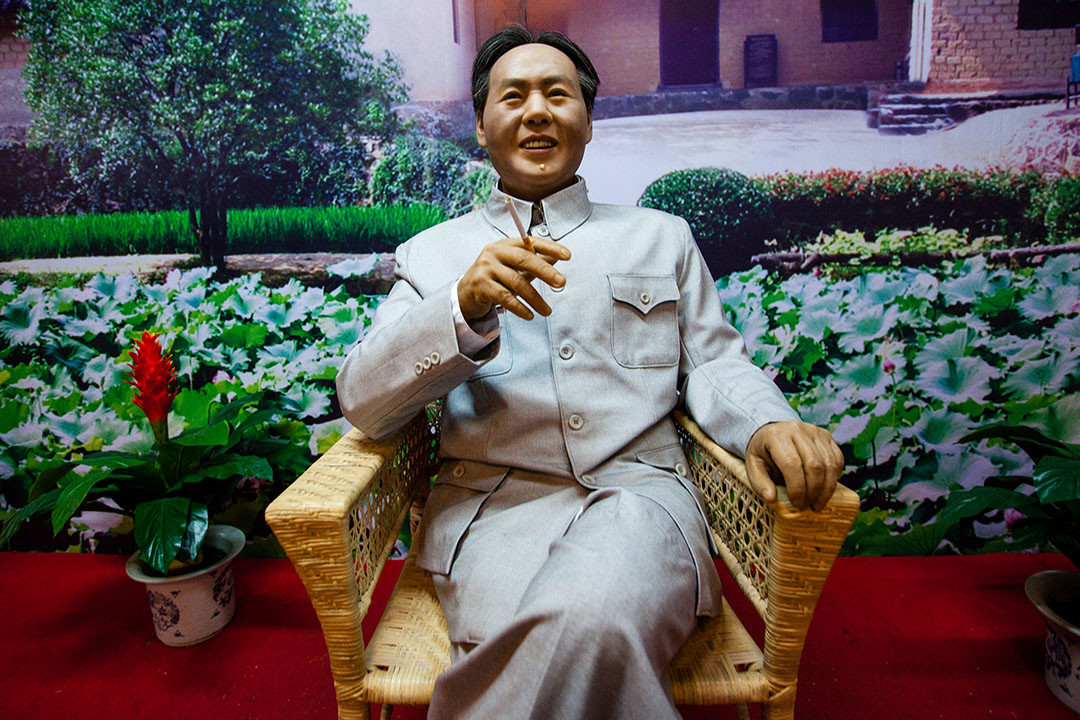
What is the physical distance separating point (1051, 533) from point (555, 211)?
56.0 inches

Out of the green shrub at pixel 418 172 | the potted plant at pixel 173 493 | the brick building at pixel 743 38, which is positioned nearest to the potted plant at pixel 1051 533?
the brick building at pixel 743 38

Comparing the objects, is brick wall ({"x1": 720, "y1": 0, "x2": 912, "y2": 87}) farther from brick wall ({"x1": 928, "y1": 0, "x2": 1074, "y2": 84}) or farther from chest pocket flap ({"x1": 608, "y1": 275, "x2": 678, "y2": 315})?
chest pocket flap ({"x1": 608, "y1": 275, "x2": 678, "y2": 315})

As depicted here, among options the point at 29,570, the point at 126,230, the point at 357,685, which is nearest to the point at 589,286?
the point at 357,685

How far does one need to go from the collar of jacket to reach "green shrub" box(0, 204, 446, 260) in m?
0.68

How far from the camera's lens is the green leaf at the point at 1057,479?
4.35 ft

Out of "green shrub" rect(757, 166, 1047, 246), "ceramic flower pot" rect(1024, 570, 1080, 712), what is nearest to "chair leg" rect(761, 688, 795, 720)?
A: "ceramic flower pot" rect(1024, 570, 1080, 712)

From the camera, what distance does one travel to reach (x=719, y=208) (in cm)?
203

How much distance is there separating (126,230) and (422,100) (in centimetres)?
108

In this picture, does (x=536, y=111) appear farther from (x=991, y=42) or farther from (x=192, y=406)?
(x=991, y=42)

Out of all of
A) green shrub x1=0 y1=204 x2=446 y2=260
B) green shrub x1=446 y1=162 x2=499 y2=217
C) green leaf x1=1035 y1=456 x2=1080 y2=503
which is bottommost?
green leaf x1=1035 y1=456 x2=1080 y2=503

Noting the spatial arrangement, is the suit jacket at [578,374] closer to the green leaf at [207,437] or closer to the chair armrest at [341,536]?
the chair armrest at [341,536]

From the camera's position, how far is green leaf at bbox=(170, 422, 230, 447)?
1.63 m

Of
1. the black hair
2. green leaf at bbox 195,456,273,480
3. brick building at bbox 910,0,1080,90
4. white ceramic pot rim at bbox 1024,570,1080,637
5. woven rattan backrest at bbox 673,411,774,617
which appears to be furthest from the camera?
brick building at bbox 910,0,1080,90

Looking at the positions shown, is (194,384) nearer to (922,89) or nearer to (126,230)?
(126,230)
